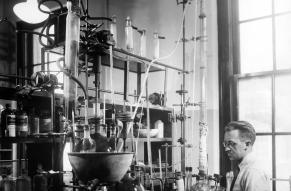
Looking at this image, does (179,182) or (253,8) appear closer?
(179,182)

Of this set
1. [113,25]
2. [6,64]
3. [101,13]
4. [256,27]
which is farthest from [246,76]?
[6,64]

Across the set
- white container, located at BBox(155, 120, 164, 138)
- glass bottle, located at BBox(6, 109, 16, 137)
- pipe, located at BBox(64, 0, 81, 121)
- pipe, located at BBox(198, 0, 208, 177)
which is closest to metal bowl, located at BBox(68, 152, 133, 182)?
pipe, located at BBox(64, 0, 81, 121)

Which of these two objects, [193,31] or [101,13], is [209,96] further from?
[101,13]

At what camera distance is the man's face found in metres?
2.45

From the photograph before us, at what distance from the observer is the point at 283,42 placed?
342cm

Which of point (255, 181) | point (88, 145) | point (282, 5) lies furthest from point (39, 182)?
point (282, 5)

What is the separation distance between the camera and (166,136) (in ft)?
13.7

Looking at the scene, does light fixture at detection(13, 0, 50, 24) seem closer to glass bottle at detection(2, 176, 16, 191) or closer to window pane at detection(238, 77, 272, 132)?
glass bottle at detection(2, 176, 16, 191)

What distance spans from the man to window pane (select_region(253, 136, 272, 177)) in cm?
102

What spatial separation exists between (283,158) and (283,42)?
3.54 ft

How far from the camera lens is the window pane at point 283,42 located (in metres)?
3.39

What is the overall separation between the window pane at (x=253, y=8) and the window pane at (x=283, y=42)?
16cm

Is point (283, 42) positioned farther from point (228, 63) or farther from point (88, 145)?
point (88, 145)

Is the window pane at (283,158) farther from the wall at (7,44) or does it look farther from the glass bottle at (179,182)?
the wall at (7,44)
